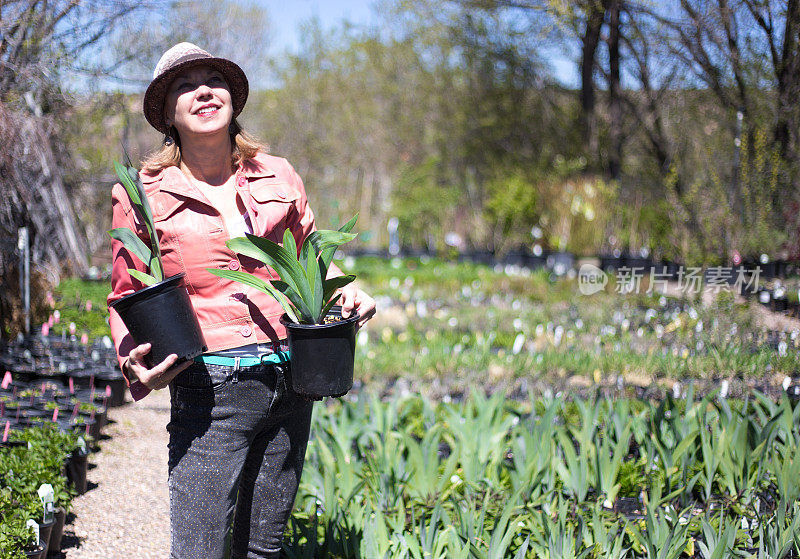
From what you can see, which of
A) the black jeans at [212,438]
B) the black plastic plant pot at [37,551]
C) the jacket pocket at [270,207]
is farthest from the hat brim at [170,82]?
the black plastic plant pot at [37,551]

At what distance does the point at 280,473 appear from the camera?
1.64 meters

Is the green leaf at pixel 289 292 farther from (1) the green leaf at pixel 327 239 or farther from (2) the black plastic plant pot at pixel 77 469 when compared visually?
(2) the black plastic plant pot at pixel 77 469

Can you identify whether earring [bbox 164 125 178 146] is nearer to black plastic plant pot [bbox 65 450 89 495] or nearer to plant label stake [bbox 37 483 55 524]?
plant label stake [bbox 37 483 55 524]

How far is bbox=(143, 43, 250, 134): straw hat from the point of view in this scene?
151 cm

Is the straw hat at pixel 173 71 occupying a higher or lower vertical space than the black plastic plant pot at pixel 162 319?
higher

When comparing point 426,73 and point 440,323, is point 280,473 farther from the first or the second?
point 426,73

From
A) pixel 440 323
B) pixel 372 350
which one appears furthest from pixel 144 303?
pixel 440 323

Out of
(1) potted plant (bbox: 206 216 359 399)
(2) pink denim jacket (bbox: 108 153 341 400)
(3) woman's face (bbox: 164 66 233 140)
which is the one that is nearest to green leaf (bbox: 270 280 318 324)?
(1) potted plant (bbox: 206 216 359 399)

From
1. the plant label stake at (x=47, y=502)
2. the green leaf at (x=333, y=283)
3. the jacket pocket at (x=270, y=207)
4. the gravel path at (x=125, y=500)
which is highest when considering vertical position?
the jacket pocket at (x=270, y=207)

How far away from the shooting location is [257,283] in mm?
1479

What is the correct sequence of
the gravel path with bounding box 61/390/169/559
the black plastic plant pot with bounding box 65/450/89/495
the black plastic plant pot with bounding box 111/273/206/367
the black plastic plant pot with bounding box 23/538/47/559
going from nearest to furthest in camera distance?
the black plastic plant pot with bounding box 111/273/206/367
the black plastic plant pot with bounding box 23/538/47/559
the gravel path with bounding box 61/390/169/559
the black plastic plant pot with bounding box 65/450/89/495

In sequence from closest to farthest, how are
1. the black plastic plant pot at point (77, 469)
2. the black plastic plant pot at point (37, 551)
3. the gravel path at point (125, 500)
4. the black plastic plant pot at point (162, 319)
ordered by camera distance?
the black plastic plant pot at point (162, 319) → the black plastic plant pot at point (37, 551) → the gravel path at point (125, 500) → the black plastic plant pot at point (77, 469)

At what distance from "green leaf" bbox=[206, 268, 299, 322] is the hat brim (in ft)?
1.29

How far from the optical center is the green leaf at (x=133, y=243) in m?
1.42
